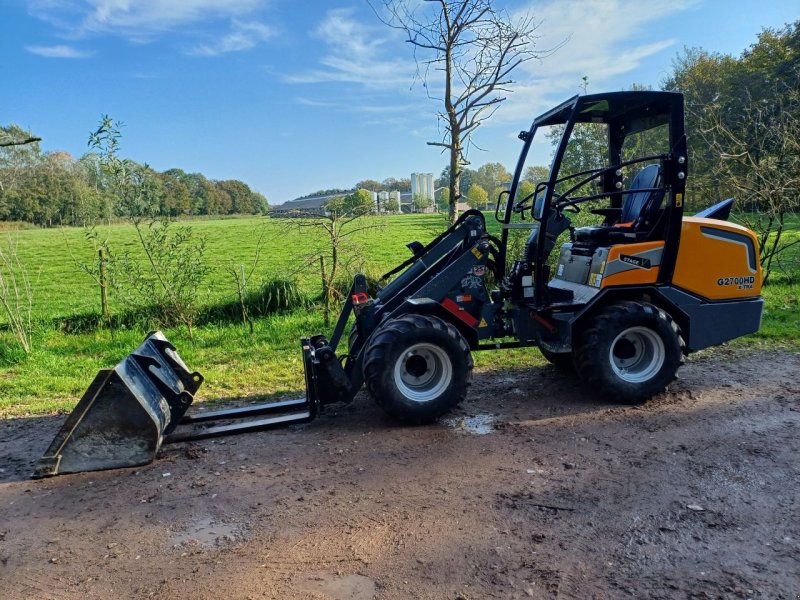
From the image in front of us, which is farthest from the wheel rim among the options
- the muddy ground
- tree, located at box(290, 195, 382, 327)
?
tree, located at box(290, 195, 382, 327)

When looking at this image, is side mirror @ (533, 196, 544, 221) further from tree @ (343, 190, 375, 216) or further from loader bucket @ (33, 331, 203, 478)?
tree @ (343, 190, 375, 216)

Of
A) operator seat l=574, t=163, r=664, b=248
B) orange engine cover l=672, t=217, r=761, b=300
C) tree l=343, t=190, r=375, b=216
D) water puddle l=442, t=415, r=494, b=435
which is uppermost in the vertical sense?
tree l=343, t=190, r=375, b=216

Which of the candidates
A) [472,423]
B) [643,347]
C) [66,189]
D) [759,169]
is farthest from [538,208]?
[66,189]

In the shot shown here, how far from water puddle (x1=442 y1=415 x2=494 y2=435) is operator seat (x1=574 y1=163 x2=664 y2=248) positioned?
2.18 meters

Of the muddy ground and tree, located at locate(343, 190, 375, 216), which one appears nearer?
the muddy ground

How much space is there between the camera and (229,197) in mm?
50969

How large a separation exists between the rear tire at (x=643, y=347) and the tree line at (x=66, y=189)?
5.47m

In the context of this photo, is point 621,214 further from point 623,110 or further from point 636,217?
point 623,110

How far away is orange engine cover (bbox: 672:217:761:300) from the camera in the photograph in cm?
551

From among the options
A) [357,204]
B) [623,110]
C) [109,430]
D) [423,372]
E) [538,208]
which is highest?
[623,110]

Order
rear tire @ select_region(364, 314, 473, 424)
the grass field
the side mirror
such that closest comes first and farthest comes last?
rear tire @ select_region(364, 314, 473, 424), the side mirror, the grass field

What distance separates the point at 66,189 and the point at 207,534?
1087 centimetres

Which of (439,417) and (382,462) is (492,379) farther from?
(382,462)

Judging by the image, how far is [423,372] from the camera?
207 inches
